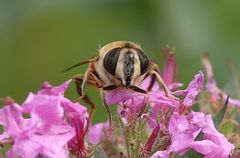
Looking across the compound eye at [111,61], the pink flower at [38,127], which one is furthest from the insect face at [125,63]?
the pink flower at [38,127]

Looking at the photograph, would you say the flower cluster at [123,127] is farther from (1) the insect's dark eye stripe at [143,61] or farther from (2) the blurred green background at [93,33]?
(2) the blurred green background at [93,33]

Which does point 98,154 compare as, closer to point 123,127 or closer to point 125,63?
point 123,127

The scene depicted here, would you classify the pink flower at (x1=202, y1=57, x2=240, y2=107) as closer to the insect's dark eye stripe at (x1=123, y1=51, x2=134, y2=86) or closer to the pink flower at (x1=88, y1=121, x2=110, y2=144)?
the pink flower at (x1=88, y1=121, x2=110, y2=144)

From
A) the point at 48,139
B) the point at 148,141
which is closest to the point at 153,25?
the point at 148,141

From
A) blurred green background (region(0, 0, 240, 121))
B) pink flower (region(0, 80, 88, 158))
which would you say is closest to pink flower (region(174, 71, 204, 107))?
pink flower (region(0, 80, 88, 158))

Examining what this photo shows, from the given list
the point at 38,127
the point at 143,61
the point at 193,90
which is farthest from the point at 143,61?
the point at 38,127

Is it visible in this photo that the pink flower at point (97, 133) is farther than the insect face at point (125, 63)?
Yes

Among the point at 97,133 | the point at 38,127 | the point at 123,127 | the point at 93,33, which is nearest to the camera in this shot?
the point at 38,127
